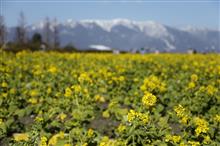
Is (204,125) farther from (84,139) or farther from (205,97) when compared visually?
(205,97)

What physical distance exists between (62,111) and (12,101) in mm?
976

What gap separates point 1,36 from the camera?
55344mm

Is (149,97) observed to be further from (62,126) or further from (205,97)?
(205,97)

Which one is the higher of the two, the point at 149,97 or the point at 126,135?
the point at 149,97

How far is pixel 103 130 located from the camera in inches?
329

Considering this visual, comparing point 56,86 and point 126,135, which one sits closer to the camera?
point 126,135

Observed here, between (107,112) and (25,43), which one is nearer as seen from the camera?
(107,112)

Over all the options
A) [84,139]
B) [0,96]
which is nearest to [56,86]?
[0,96]

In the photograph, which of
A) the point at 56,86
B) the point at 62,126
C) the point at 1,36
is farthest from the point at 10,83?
the point at 1,36

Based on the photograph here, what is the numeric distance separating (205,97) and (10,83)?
426 centimetres

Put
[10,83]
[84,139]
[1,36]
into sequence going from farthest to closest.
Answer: [1,36]
[10,83]
[84,139]

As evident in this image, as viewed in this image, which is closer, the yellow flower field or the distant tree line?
the yellow flower field

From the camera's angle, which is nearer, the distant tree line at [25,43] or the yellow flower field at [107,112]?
the yellow flower field at [107,112]

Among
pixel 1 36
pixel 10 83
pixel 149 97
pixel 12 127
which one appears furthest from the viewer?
pixel 1 36
